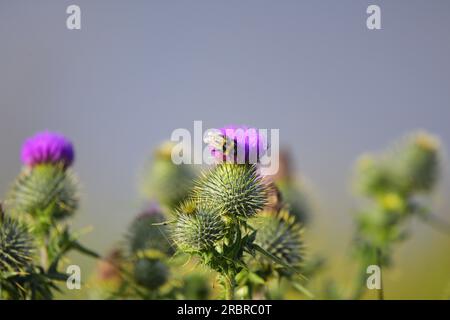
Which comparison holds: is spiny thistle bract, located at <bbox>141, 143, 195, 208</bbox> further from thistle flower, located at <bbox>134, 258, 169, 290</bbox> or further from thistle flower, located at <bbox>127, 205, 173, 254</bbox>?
thistle flower, located at <bbox>134, 258, 169, 290</bbox>

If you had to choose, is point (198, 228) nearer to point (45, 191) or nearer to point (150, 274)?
point (150, 274)

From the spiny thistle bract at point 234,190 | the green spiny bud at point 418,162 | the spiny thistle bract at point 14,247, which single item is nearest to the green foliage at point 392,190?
the green spiny bud at point 418,162

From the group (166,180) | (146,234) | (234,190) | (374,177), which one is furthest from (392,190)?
(234,190)

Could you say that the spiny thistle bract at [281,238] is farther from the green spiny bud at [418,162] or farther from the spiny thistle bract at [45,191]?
the green spiny bud at [418,162]

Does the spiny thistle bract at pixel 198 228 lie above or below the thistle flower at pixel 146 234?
above

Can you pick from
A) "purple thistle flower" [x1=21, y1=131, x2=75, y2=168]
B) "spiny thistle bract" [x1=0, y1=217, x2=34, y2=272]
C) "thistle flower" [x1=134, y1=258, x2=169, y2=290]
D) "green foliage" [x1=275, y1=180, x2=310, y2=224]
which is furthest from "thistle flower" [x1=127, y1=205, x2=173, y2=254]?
"green foliage" [x1=275, y1=180, x2=310, y2=224]
